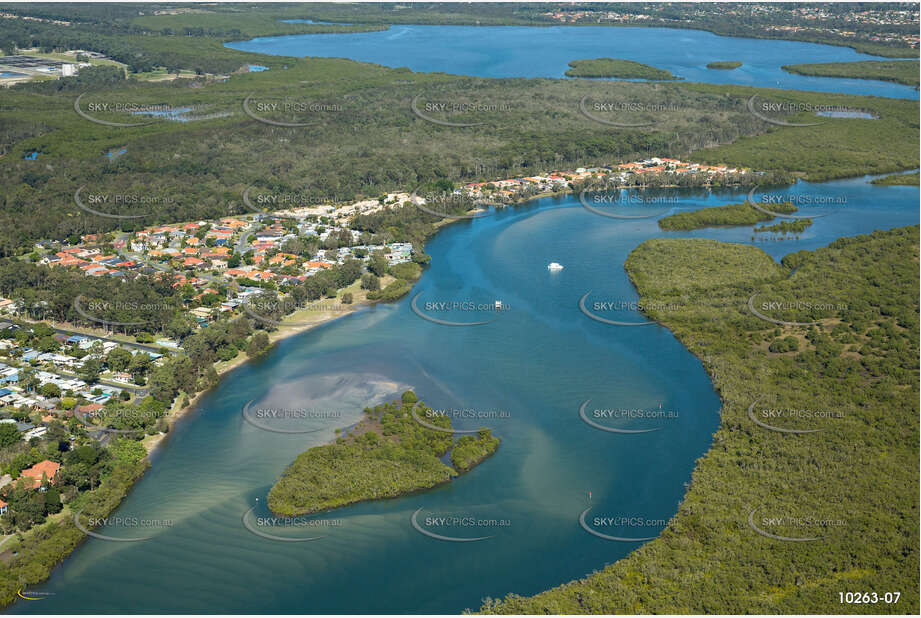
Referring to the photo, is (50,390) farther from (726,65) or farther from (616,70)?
(726,65)

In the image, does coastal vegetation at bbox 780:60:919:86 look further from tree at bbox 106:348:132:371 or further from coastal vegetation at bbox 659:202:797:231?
tree at bbox 106:348:132:371

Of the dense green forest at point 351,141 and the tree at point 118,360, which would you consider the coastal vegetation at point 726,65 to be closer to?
the dense green forest at point 351,141

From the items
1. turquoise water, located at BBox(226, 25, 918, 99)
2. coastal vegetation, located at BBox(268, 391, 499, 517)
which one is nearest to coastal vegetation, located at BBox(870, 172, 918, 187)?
turquoise water, located at BBox(226, 25, 918, 99)

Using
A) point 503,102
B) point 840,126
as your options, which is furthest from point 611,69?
point 840,126

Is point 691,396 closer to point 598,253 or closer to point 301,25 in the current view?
point 598,253

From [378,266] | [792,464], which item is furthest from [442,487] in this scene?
[378,266]

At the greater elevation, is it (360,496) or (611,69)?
(611,69)
